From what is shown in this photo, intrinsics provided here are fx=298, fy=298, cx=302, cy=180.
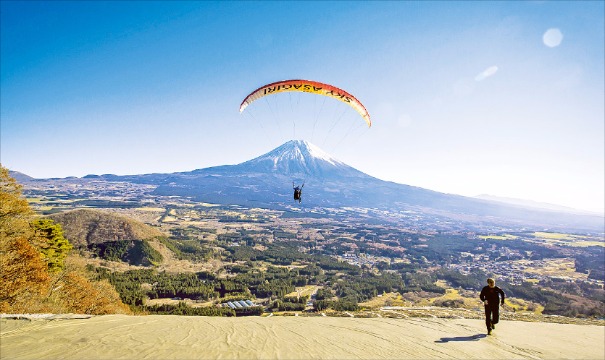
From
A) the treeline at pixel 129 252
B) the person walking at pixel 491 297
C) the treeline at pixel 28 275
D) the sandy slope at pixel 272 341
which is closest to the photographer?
the sandy slope at pixel 272 341

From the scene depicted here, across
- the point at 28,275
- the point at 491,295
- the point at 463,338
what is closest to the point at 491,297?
the point at 491,295

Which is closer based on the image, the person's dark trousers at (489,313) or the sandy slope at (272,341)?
the sandy slope at (272,341)

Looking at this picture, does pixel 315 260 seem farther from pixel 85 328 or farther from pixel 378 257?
pixel 85 328

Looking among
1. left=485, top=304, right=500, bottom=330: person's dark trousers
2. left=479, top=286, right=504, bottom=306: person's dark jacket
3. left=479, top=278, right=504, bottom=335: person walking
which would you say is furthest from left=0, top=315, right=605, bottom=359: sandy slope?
left=479, top=286, right=504, bottom=306: person's dark jacket

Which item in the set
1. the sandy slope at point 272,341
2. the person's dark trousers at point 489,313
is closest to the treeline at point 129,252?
the sandy slope at point 272,341

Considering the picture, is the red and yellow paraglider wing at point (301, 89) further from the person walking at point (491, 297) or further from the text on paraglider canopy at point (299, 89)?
the person walking at point (491, 297)

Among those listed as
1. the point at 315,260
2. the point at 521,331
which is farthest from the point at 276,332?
the point at 315,260

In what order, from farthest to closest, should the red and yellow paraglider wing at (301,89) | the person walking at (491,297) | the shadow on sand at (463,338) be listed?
the red and yellow paraglider wing at (301,89), the person walking at (491,297), the shadow on sand at (463,338)

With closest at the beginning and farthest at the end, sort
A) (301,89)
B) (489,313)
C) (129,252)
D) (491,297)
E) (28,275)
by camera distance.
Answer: (491,297), (489,313), (28,275), (301,89), (129,252)

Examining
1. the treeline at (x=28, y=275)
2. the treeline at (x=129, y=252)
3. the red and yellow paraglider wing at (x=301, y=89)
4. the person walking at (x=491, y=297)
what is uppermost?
the red and yellow paraglider wing at (x=301, y=89)

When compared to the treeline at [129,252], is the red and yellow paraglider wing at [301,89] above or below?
above

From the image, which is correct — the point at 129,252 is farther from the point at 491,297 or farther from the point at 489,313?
the point at 491,297
